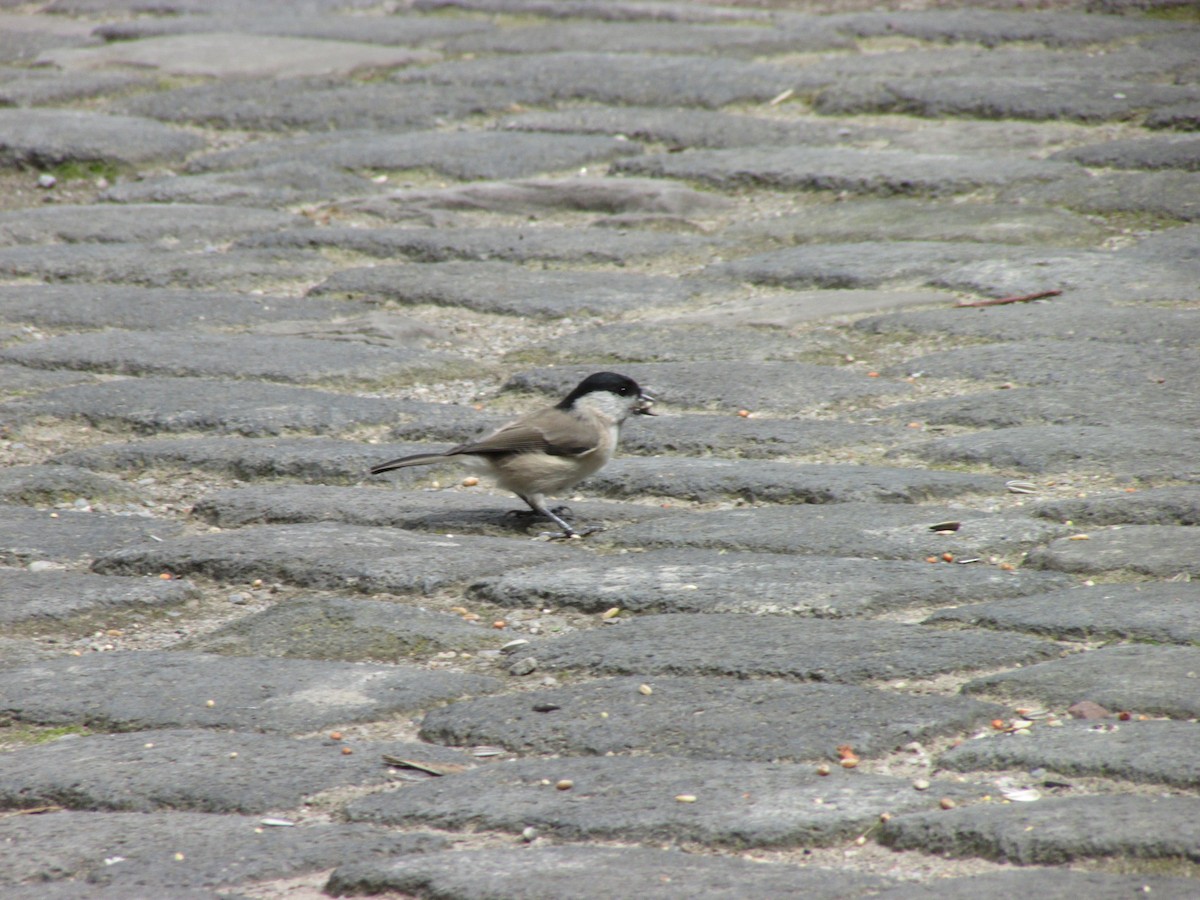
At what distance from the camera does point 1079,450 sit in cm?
358

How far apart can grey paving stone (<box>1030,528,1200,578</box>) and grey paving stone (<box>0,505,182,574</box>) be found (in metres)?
1.93

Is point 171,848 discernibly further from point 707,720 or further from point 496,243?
point 496,243

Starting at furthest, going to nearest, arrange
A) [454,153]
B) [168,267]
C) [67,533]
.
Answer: [454,153], [168,267], [67,533]

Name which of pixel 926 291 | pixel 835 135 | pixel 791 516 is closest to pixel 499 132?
pixel 835 135

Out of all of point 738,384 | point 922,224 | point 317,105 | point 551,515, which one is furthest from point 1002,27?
point 551,515

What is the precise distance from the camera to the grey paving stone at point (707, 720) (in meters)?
2.43

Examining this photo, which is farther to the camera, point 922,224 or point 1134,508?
point 922,224

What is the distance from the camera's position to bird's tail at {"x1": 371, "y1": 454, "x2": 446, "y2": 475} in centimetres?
372

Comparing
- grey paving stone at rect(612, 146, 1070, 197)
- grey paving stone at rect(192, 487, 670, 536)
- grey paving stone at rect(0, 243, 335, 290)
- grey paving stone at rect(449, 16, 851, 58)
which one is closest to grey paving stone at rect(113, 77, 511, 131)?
grey paving stone at rect(449, 16, 851, 58)

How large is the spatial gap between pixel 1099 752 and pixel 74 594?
1982mm

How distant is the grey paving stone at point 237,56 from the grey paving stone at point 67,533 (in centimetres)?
415

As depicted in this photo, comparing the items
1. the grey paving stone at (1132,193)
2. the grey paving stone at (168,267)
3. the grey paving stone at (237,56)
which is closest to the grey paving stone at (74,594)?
the grey paving stone at (168,267)

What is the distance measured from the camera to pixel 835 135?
20.0 ft

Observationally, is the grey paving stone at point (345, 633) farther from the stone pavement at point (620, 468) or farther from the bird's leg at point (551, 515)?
the bird's leg at point (551, 515)
